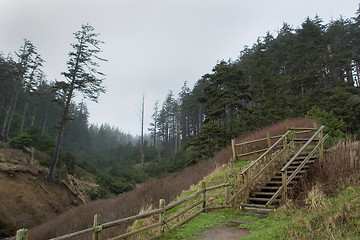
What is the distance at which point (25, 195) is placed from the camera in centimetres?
1842

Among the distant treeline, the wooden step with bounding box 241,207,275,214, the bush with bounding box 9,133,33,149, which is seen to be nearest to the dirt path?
the wooden step with bounding box 241,207,275,214

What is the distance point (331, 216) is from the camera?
215 inches

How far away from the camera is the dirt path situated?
6420 mm

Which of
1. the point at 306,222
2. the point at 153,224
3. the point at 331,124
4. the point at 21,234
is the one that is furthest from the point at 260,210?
the point at 331,124

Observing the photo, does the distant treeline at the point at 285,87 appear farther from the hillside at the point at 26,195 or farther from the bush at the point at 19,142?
the bush at the point at 19,142

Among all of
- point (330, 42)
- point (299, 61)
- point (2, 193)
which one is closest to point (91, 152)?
point (2, 193)

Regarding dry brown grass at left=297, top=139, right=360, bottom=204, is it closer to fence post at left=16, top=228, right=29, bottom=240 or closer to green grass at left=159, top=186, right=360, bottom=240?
green grass at left=159, top=186, right=360, bottom=240

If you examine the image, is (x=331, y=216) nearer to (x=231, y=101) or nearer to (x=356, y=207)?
(x=356, y=207)

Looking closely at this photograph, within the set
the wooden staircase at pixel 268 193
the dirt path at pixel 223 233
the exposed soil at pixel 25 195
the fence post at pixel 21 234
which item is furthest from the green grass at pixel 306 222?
the exposed soil at pixel 25 195

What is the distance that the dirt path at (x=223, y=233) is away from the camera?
6420 millimetres

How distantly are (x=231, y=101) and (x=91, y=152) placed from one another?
40618 millimetres

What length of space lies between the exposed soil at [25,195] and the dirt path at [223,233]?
15.4 meters

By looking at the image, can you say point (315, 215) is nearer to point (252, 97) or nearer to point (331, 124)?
point (331, 124)

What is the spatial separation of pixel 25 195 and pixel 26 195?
8 cm
